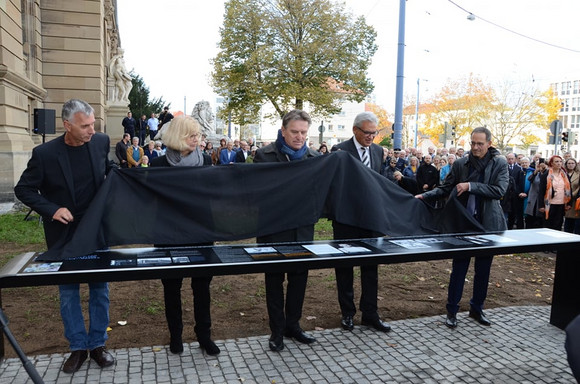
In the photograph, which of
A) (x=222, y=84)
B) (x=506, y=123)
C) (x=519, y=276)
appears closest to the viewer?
(x=519, y=276)

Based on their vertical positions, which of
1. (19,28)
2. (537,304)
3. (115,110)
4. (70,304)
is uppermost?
(19,28)

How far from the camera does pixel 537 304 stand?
6.56 m

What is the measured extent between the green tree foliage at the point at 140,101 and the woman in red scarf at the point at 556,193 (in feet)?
123

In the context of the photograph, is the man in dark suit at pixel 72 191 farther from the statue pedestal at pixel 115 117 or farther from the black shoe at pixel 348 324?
the statue pedestal at pixel 115 117

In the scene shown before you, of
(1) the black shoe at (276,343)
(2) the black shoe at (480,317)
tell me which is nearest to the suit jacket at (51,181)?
(1) the black shoe at (276,343)

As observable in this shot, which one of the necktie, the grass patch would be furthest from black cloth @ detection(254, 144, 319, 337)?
the grass patch

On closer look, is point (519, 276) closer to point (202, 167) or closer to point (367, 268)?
point (367, 268)

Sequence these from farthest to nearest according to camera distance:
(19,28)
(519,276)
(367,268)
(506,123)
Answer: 1. (506,123)
2. (19,28)
3. (519,276)
4. (367,268)

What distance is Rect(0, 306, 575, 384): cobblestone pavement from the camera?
4105mm

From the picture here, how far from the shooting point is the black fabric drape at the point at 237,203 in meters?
4.14

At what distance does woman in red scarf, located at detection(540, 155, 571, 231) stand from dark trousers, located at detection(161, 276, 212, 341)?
360 inches

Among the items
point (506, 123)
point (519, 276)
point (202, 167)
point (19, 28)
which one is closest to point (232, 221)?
point (202, 167)

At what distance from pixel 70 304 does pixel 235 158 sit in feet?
46.4

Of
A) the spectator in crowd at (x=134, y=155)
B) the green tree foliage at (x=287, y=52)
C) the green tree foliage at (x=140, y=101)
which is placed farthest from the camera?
the green tree foliage at (x=140, y=101)
